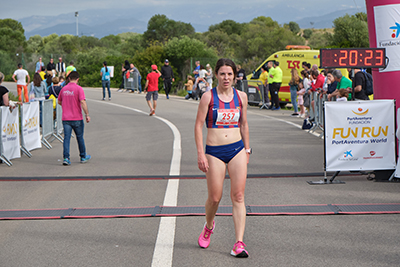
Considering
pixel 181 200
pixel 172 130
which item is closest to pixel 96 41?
pixel 172 130

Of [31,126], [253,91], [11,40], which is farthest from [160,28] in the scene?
[31,126]

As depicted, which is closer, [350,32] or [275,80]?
[275,80]

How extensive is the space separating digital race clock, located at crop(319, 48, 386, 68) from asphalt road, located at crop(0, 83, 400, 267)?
197cm

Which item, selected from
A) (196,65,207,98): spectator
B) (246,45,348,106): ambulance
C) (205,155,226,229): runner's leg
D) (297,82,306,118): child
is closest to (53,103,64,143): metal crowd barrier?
(297,82,306,118): child

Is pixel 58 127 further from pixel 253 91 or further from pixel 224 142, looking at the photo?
pixel 253 91

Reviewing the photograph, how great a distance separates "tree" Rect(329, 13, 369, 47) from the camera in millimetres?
56766

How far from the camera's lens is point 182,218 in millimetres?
6500

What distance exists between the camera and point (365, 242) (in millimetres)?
5496

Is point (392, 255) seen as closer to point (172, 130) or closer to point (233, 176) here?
point (233, 176)

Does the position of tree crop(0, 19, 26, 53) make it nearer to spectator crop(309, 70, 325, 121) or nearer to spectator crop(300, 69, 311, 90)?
spectator crop(300, 69, 311, 90)

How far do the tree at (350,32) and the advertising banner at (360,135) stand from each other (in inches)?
1955

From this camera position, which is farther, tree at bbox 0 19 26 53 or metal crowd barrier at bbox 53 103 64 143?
tree at bbox 0 19 26 53

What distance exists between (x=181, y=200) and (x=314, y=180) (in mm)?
2650

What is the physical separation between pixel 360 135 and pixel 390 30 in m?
1.96
